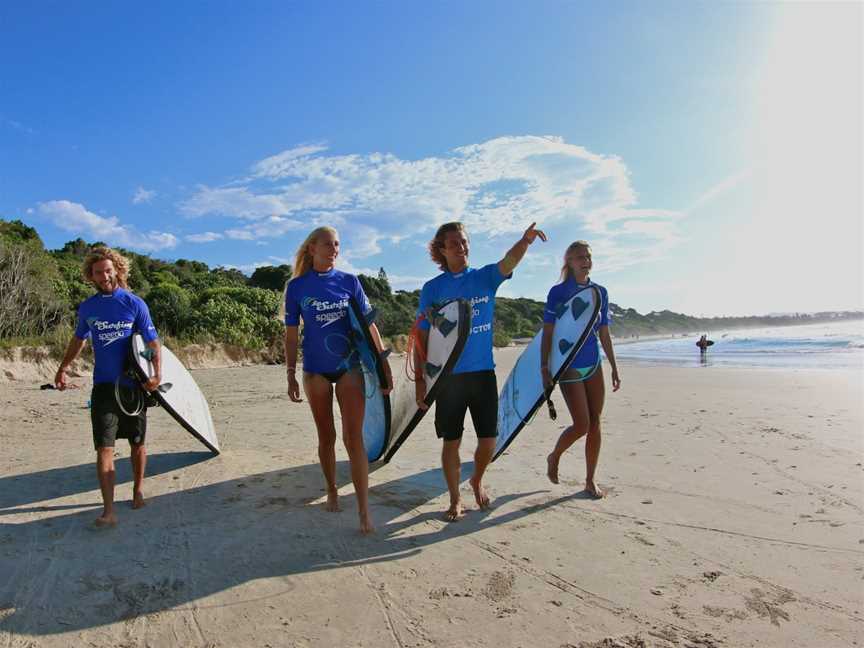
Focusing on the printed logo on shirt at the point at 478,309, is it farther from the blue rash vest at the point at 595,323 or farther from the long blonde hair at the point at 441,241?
the blue rash vest at the point at 595,323

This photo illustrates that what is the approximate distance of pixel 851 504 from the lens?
3385 millimetres

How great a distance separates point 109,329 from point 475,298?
2.26 meters

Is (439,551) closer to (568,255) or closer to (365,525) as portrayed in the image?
(365,525)

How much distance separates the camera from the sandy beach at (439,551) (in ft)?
6.82

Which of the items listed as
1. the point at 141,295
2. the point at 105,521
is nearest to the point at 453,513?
the point at 105,521

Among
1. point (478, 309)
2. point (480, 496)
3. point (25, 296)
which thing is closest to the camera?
point (478, 309)

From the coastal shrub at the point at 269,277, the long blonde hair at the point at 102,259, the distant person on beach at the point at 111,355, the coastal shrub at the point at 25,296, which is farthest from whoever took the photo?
the coastal shrub at the point at 269,277

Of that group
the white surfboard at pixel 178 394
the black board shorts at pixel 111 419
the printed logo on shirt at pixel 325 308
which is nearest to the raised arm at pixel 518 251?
the printed logo on shirt at pixel 325 308

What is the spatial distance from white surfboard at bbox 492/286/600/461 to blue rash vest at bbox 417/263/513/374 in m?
0.70

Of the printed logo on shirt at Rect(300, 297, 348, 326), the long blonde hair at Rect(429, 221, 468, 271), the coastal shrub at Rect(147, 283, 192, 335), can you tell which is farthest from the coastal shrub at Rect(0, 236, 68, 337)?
the long blonde hair at Rect(429, 221, 468, 271)

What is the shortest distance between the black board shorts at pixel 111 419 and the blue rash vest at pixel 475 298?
6.14 ft

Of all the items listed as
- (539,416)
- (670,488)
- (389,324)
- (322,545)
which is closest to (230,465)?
(322,545)

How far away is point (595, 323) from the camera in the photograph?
12.4 ft

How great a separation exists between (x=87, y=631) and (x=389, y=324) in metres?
27.4
